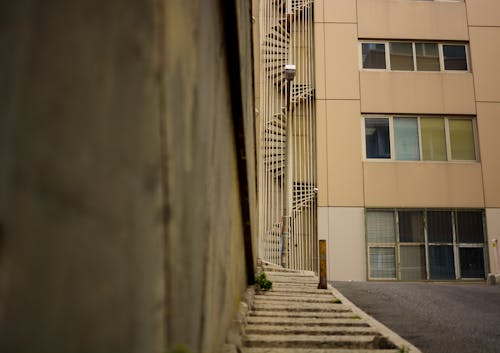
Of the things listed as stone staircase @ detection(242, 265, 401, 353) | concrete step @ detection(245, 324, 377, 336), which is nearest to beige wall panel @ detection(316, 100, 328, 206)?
stone staircase @ detection(242, 265, 401, 353)

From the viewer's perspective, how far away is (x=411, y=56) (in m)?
17.6

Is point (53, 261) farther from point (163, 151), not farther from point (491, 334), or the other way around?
point (491, 334)

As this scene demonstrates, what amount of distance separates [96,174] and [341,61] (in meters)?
17.1

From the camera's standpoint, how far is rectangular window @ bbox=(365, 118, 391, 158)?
16.8 metres

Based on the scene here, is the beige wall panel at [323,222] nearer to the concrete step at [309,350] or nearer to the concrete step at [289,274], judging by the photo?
the concrete step at [289,274]

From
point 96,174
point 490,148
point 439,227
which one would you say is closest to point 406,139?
point 490,148

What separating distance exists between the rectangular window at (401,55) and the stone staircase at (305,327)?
12.5 metres

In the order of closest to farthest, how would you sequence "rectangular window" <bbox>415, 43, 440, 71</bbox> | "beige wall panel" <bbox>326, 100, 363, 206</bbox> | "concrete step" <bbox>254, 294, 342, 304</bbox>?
"concrete step" <bbox>254, 294, 342, 304</bbox>
"beige wall panel" <bbox>326, 100, 363, 206</bbox>
"rectangular window" <bbox>415, 43, 440, 71</bbox>

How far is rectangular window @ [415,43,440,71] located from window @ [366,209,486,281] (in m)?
5.45

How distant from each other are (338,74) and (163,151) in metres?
16.5

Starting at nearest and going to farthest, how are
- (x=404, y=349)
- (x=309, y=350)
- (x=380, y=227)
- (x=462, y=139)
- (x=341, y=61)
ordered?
(x=404, y=349)
(x=309, y=350)
(x=380, y=227)
(x=462, y=139)
(x=341, y=61)

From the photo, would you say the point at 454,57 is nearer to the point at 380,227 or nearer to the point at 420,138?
the point at 420,138

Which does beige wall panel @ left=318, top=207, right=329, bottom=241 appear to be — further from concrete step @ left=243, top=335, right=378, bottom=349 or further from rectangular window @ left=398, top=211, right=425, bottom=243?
concrete step @ left=243, top=335, right=378, bottom=349

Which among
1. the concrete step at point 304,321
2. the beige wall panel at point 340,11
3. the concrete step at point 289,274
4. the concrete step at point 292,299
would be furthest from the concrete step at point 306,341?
the beige wall panel at point 340,11
